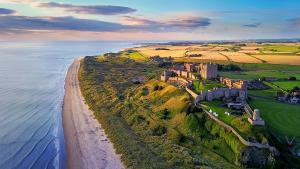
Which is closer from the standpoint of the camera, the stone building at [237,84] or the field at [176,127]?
the field at [176,127]

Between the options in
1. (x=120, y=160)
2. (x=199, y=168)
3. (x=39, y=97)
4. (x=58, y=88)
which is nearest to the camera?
(x=199, y=168)

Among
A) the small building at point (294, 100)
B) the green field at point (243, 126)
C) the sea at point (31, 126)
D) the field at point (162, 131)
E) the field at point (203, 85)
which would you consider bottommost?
the sea at point (31, 126)

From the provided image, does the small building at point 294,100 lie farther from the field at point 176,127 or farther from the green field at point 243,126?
the green field at point 243,126

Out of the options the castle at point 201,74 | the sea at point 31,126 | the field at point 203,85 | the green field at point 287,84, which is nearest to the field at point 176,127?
the field at point 203,85

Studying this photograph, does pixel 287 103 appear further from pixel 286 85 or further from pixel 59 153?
pixel 59 153

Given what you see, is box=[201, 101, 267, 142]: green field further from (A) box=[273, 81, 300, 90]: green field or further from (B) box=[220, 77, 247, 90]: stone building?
(A) box=[273, 81, 300, 90]: green field

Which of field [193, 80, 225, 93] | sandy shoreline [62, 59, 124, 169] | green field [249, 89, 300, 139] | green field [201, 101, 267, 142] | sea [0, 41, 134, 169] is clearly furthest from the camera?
field [193, 80, 225, 93]

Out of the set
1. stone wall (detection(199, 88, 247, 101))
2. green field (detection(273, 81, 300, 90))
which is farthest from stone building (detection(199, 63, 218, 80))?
stone wall (detection(199, 88, 247, 101))

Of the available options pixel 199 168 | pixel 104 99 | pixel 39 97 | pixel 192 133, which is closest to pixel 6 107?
pixel 39 97

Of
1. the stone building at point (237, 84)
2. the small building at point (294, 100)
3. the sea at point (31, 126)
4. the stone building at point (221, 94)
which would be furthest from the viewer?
the stone building at point (237, 84)
